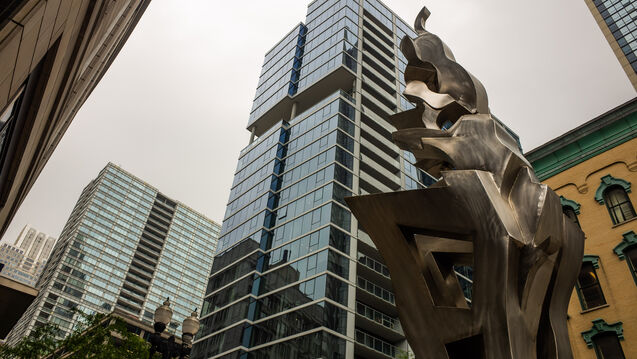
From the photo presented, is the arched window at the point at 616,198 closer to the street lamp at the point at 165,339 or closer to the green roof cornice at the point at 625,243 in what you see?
the green roof cornice at the point at 625,243

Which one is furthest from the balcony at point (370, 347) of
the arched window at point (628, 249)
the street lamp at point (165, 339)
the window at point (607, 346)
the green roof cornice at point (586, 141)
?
the street lamp at point (165, 339)

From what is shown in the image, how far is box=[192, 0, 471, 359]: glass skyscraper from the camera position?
117ft

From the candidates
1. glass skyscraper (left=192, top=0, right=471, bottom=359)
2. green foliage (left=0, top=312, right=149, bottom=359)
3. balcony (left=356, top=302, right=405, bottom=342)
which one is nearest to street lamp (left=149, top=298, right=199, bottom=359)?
green foliage (left=0, top=312, right=149, bottom=359)

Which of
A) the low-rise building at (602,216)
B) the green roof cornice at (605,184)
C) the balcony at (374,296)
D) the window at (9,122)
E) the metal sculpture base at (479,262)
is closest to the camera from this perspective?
the metal sculpture base at (479,262)

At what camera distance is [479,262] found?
6.01m

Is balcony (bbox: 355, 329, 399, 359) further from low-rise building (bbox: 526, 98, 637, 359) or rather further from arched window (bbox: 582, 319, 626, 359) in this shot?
arched window (bbox: 582, 319, 626, 359)

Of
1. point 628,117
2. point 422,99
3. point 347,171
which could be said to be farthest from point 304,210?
point 422,99

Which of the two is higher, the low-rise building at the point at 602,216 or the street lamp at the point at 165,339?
the low-rise building at the point at 602,216

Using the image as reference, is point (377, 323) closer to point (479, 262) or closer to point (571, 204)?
point (571, 204)

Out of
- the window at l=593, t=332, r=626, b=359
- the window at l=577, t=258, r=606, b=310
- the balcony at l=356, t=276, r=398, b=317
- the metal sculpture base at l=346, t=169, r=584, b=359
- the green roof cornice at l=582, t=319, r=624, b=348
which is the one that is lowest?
the metal sculpture base at l=346, t=169, r=584, b=359

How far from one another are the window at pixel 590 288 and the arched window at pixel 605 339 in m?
0.74

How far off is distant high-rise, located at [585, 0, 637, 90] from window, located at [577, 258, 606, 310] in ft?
151

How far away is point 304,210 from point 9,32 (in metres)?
37.4

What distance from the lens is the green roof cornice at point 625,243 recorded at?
15.6m
